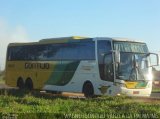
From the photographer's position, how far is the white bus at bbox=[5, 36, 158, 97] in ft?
83.7

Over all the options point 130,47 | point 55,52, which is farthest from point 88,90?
point 55,52

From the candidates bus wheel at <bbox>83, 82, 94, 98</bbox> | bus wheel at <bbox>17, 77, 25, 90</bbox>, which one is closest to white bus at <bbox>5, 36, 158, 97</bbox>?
bus wheel at <bbox>83, 82, 94, 98</bbox>

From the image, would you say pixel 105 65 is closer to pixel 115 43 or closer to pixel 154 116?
pixel 115 43

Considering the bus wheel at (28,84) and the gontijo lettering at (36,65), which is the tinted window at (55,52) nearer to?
the gontijo lettering at (36,65)

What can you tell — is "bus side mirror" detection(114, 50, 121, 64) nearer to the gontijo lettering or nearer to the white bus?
the white bus

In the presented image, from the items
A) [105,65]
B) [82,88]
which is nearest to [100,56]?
[105,65]

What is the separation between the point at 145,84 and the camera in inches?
1029

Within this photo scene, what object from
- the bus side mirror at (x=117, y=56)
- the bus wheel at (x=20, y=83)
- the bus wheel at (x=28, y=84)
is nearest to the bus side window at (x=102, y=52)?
the bus side mirror at (x=117, y=56)

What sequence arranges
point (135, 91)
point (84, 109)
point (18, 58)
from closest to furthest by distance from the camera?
point (84, 109), point (135, 91), point (18, 58)

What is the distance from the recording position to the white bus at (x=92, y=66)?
2550 cm

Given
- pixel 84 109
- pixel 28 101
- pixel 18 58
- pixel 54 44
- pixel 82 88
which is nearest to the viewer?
pixel 84 109

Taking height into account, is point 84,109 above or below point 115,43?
below

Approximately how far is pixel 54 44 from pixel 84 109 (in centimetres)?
1429

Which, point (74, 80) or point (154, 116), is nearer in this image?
point (154, 116)
